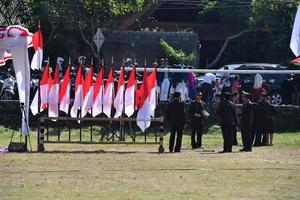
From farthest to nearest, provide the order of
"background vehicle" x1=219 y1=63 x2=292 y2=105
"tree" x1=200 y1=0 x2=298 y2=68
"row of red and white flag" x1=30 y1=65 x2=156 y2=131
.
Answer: "tree" x1=200 y1=0 x2=298 y2=68
"background vehicle" x1=219 y1=63 x2=292 y2=105
"row of red and white flag" x1=30 y1=65 x2=156 y2=131

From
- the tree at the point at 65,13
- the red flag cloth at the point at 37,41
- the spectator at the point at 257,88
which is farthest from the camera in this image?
the tree at the point at 65,13

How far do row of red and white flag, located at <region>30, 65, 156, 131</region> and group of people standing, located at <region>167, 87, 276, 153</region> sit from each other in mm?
813

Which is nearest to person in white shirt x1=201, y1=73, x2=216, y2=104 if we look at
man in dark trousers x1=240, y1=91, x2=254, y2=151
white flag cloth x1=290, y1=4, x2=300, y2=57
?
man in dark trousers x1=240, y1=91, x2=254, y2=151

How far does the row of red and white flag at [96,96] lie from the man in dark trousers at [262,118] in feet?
13.7

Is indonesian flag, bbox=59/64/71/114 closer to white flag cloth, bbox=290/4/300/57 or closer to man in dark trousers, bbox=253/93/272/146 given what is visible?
man in dark trousers, bbox=253/93/272/146

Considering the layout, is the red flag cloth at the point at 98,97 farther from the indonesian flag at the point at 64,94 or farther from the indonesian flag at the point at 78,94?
the indonesian flag at the point at 64,94

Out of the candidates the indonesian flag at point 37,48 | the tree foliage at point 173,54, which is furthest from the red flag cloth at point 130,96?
the tree foliage at point 173,54

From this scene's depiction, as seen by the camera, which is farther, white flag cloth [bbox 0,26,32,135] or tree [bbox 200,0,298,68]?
tree [bbox 200,0,298,68]

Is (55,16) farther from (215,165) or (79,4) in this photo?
(215,165)

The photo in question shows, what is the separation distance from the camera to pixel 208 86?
37438 millimetres

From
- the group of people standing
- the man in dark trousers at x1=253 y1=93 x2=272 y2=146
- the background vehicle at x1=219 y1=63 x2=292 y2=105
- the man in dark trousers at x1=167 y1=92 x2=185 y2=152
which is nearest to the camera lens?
the man in dark trousers at x1=167 y1=92 x2=185 y2=152

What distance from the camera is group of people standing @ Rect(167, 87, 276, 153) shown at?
26.6 m

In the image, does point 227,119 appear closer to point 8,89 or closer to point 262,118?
point 262,118

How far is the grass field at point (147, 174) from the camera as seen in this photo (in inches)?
650
